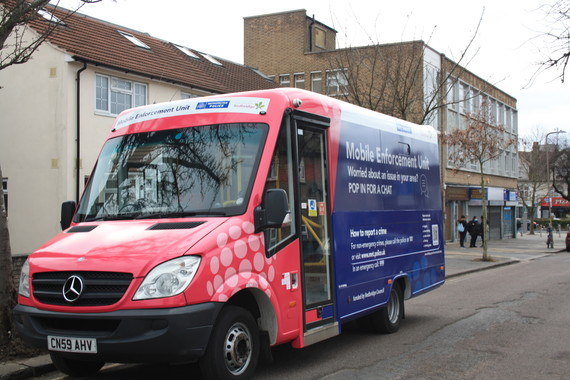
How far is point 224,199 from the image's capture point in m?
5.54

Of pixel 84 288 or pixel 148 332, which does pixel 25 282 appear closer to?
pixel 84 288

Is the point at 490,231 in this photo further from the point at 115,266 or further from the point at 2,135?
the point at 115,266

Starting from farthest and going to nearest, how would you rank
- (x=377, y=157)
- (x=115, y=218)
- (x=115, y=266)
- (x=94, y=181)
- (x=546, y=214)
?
(x=546, y=214)
(x=377, y=157)
(x=94, y=181)
(x=115, y=218)
(x=115, y=266)

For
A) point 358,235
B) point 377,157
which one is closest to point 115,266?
point 358,235

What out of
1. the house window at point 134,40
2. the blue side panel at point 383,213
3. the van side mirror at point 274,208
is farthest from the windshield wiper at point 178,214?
the house window at point 134,40

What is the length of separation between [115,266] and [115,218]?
1054mm

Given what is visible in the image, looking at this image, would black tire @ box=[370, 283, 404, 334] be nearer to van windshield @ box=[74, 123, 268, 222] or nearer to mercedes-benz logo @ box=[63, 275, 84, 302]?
van windshield @ box=[74, 123, 268, 222]

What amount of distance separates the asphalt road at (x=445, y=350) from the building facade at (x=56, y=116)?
1143cm

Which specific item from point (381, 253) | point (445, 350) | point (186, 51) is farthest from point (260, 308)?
point (186, 51)

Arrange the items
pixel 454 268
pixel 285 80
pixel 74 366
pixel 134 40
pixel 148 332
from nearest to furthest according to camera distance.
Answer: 1. pixel 148 332
2. pixel 74 366
3. pixel 454 268
4. pixel 134 40
5. pixel 285 80

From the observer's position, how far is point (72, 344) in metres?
4.95

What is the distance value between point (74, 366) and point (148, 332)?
5.49 feet

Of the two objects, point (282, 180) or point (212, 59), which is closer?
point (282, 180)

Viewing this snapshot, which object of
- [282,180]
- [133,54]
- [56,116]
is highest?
[133,54]
